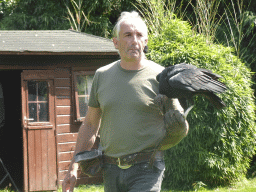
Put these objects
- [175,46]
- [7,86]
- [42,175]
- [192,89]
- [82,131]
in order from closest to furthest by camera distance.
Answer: [192,89]
[82,131]
[175,46]
[42,175]
[7,86]

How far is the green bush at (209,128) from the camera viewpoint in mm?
7234

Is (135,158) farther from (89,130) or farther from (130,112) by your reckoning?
(89,130)

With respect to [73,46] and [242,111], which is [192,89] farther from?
[73,46]

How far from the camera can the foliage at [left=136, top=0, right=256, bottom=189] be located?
23.7ft

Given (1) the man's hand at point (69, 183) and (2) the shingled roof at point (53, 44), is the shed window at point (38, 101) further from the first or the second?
(1) the man's hand at point (69, 183)

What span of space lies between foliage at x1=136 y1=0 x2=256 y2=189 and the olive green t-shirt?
4.48 metres

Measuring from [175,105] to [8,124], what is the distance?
877 cm

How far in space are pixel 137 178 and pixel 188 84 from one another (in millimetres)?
685

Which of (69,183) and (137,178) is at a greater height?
(137,178)

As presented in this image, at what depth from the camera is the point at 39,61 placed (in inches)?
331

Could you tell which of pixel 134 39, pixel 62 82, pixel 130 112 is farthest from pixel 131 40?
pixel 62 82

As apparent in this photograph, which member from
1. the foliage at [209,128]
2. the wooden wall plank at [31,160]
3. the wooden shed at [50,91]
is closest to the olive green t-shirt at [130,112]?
the foliage at [209,128]

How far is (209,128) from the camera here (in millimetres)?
7207

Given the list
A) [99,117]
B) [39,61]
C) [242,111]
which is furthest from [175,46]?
[99,117]
